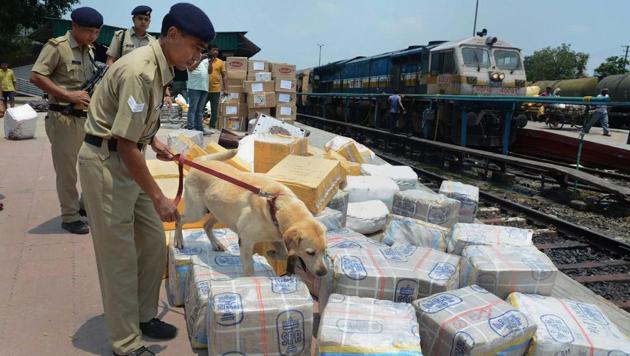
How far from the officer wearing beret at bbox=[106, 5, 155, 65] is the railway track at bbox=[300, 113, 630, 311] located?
16.5 ft

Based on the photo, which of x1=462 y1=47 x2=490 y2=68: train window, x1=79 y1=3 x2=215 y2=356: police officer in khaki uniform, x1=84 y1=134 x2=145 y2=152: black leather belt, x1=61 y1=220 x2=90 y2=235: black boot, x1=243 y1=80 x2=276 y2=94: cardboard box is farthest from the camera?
x1=462 y1=47 x2=490 y2=68: train window

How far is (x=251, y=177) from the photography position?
3.18 metres

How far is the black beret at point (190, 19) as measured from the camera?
2.18 meters

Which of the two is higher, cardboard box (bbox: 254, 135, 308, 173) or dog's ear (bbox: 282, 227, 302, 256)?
cardboard box (bbox: 254, 135, 308, 173)

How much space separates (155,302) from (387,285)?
1.43m

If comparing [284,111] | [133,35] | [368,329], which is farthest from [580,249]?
[284,111]

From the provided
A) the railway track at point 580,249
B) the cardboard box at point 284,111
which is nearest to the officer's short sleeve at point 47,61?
the railway track at point 580,249

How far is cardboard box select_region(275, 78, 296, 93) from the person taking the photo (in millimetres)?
11867

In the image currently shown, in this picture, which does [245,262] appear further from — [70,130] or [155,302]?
[70,130]

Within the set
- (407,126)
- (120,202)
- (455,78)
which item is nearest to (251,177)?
(120,202)

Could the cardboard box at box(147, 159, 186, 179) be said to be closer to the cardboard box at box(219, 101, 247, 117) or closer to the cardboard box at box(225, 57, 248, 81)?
the cardboard box at box(219, 101, 247, 117)

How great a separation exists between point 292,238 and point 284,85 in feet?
32.0

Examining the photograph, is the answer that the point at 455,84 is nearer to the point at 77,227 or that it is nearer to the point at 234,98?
the point at 234,98

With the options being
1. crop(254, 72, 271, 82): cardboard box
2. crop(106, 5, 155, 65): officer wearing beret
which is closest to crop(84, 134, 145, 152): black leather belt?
crop(106, 5, 155, 65): officer wearing beret
